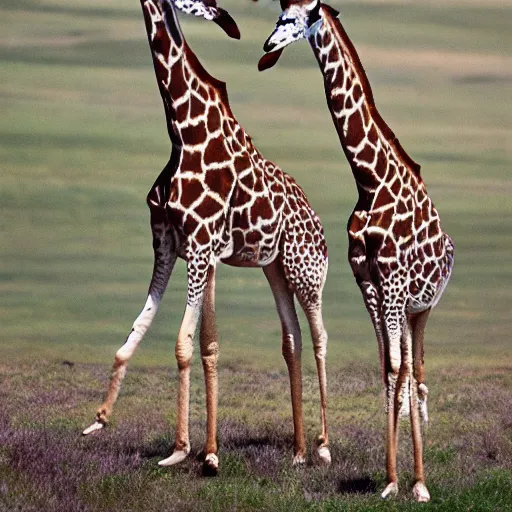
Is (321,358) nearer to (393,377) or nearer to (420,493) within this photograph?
(393,377)

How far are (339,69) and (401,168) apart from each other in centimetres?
93

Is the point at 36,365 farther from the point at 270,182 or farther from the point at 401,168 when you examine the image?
the point at 401,168

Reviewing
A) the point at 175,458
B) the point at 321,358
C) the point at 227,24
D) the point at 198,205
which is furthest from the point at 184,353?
the point at 227,24

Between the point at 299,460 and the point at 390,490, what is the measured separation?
171 centimetres

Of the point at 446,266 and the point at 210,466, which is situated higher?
the point at 446,266

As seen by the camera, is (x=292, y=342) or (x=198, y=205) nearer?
(x=198, y=205)

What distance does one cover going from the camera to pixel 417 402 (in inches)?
416

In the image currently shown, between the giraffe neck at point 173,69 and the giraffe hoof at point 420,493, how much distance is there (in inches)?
131

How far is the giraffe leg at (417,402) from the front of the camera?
1027 cm

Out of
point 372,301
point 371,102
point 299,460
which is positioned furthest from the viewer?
point 299,460

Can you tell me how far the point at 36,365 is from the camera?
15.3m

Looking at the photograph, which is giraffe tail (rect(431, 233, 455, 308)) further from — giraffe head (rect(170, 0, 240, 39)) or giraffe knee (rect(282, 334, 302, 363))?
giraffe head (rect(170, 0, 240, 39))

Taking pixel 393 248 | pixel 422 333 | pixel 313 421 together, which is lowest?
pixel 313 421

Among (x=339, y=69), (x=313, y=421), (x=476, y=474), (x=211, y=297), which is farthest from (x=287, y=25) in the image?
(x=313, y=421)
